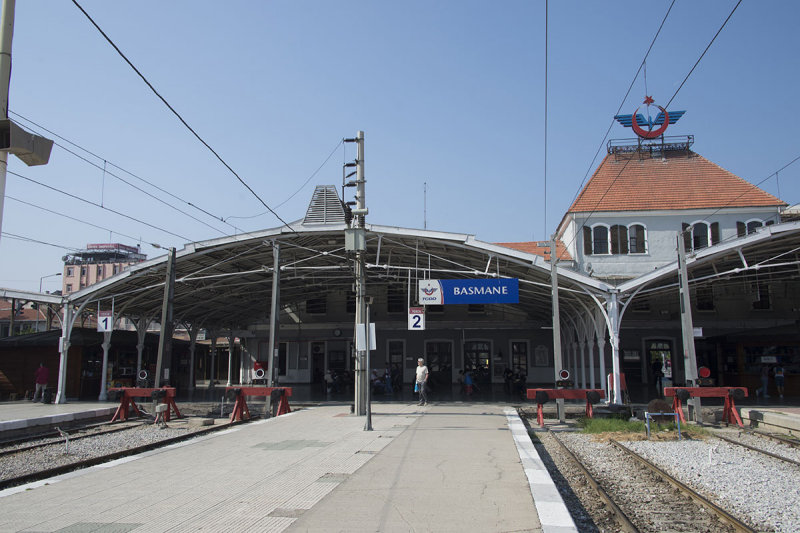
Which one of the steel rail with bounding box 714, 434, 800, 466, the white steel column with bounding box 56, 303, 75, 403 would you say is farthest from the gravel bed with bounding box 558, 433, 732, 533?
the white steel column with bounding box 56, 303, 75, 403

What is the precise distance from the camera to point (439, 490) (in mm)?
7094

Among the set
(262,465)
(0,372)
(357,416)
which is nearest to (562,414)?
(357,416)

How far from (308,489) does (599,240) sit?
23.4m

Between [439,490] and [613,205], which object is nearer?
[439,490]

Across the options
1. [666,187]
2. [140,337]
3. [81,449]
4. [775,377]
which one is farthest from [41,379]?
[666,187]

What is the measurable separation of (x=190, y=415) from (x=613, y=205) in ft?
67.7

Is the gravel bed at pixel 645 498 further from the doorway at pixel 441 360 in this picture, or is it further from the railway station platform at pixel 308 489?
the doorway at pixel 441 360

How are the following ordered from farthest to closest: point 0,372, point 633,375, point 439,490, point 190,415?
→ 1. point 633,375
2. point 0,372
3. point 190,415
4. point 439,490

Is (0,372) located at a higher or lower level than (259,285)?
lower

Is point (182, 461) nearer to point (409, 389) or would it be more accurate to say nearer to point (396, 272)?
point (396, 272)

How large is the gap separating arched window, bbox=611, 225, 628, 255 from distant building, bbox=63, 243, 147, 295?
8689 cm

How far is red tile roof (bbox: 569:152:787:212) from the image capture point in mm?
28094

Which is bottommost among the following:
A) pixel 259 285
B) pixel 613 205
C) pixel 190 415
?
pixel 190 415

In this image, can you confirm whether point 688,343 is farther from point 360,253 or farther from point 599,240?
point 599,240
